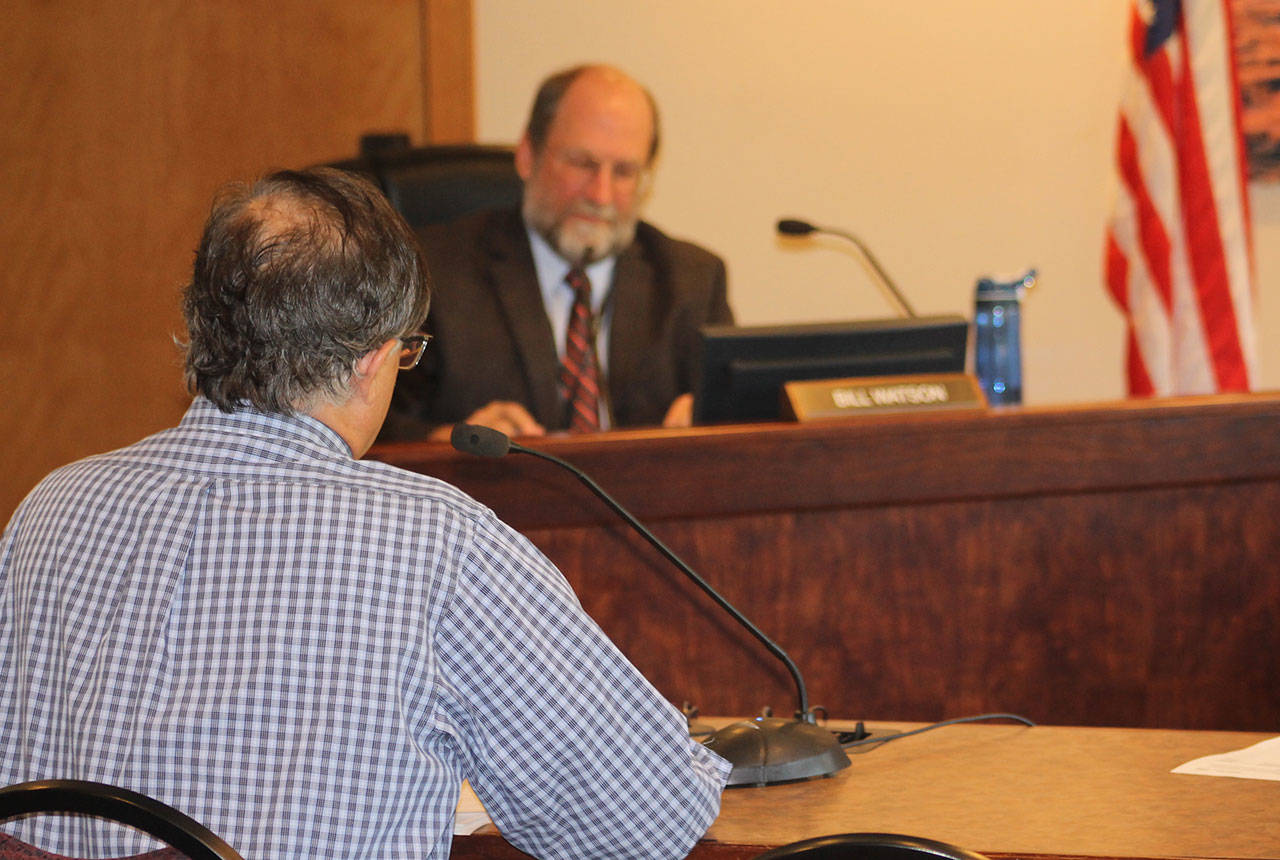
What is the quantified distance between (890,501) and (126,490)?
117cm

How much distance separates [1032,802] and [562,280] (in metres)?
2.03

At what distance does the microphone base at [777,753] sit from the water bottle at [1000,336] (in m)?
1.29

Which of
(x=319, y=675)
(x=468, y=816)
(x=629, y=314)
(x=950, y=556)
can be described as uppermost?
(x=629, y=314)

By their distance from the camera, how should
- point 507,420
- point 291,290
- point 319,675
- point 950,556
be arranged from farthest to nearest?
1. point 507,420
2. point 950,556
3. point 291,290
4. point 319,675

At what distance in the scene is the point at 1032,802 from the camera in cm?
130

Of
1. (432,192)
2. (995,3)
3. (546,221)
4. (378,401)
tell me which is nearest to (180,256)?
(432,192)

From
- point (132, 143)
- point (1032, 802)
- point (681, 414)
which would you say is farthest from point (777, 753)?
point (132, 143)

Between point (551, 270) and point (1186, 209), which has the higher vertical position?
point (1186, 209)

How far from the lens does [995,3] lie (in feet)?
12.7

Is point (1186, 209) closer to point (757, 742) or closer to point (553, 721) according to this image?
point (757, 742)

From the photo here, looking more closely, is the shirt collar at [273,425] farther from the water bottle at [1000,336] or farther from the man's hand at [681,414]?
the water bottle at [1000,336]

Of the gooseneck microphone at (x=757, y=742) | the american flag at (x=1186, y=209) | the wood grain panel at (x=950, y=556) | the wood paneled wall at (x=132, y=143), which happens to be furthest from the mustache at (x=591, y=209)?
the gooseneck microphone at (x=757, y=742)

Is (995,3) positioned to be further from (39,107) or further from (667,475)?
(39,107)

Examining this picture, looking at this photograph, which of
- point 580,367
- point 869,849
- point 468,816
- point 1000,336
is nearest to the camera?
point 869,849
